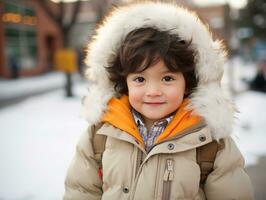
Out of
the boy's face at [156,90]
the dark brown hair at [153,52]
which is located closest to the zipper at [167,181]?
the boy's face at [156,90]

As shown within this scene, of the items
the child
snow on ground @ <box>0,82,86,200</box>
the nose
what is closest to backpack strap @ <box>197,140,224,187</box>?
the child

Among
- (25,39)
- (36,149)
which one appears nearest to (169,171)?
(36,149)

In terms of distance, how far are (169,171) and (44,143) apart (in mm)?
3628

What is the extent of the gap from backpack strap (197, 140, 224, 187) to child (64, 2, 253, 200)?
17mm

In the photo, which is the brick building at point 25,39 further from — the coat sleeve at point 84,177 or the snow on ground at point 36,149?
the coat sleeve at point 84,177

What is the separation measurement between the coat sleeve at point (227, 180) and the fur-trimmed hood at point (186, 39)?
11 centimetres

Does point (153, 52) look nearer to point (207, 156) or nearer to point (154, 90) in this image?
point (154, 90)

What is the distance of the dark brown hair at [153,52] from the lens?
1557 mm

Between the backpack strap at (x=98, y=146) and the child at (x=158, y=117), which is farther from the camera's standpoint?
the backpack strap at (x=98, y=146)

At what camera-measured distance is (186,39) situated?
1.64 metres

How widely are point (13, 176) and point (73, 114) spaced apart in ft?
11.6

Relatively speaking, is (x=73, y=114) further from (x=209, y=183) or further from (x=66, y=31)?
(x=209, y=183)

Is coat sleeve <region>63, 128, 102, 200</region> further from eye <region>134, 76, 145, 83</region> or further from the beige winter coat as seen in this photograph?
eye <region>134, 76, 145, 83</region>

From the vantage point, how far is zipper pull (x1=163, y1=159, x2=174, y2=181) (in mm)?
1536
